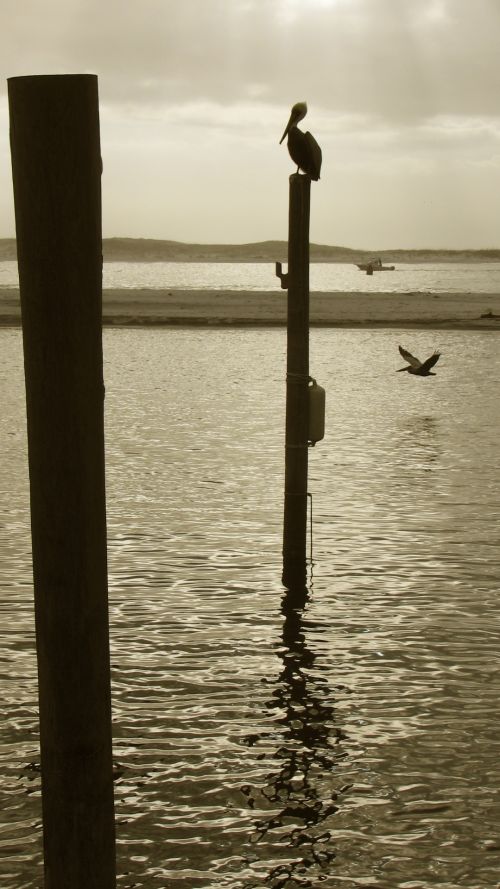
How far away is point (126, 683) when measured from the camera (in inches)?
260

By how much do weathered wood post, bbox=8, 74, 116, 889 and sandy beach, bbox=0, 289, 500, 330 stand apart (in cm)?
3805

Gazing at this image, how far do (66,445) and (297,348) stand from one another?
484 cm

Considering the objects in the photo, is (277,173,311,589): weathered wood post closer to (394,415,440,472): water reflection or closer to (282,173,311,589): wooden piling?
(282,173,311,589): wooden piling

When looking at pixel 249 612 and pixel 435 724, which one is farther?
pixel 249 612

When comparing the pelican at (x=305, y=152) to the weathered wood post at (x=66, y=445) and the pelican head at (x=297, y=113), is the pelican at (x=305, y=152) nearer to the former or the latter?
the pelican head at (x=297, y=113)

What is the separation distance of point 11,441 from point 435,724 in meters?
9.60

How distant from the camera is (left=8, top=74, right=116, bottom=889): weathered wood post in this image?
3354mm

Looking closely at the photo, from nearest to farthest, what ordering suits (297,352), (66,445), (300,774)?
(66,445) < (300,774) < (297,352)

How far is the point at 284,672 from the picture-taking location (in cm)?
679

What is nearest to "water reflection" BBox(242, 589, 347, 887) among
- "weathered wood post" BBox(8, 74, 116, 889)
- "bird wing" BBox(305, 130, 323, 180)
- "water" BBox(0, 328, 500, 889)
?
"water" BBox(0, 328, 500, 889)

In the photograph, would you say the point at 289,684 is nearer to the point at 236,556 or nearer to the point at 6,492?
the point at 236,556

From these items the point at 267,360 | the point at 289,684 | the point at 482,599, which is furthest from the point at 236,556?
the point at 267,360

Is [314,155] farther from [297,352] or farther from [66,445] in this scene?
[66,445]

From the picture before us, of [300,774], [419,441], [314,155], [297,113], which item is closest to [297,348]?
[314,155]
